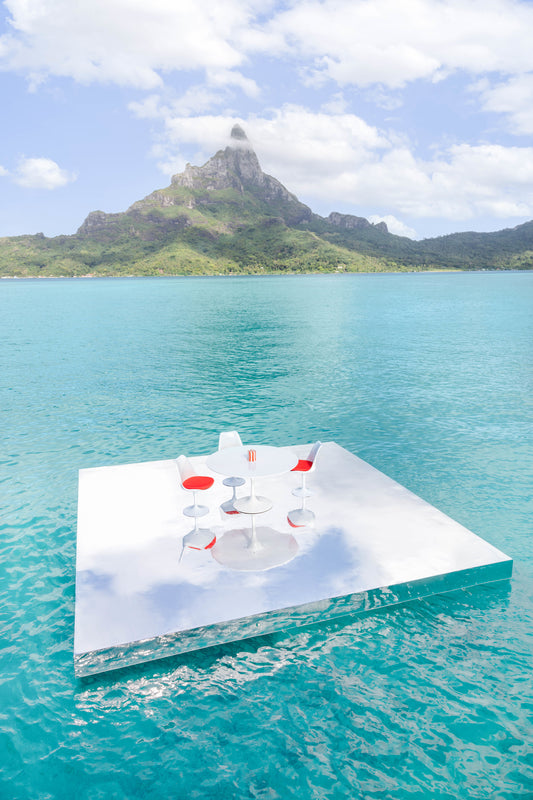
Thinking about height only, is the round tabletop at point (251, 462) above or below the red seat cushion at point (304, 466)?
above

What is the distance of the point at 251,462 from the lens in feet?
21.8

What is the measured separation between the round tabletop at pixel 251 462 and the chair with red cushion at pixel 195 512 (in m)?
0.39

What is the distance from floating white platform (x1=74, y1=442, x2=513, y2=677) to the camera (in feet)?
16.2

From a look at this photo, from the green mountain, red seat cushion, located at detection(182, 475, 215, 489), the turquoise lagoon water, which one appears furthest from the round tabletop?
the green mountain

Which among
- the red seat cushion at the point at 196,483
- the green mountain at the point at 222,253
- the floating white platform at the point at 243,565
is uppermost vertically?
the green mountain at the point at 222,253

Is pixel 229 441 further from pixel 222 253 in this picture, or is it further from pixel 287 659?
pixel 222 253

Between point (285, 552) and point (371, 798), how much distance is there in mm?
2806

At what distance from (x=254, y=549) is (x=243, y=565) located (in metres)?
0.37

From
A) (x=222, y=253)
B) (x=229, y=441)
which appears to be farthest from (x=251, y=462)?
(x=222, y=253)

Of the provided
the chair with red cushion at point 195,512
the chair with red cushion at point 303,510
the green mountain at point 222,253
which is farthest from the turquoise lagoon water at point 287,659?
the green mountain at point 222,253

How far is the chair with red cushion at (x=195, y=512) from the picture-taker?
642cm

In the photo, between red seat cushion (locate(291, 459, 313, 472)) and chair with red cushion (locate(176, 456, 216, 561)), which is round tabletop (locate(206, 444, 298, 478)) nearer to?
chair with red cushion (locate(176, 456, 216, 561))

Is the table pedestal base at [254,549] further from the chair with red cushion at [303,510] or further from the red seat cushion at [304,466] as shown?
the red seat cushion at [304,466]

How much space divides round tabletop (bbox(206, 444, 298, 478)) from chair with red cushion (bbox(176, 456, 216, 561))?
393mm
